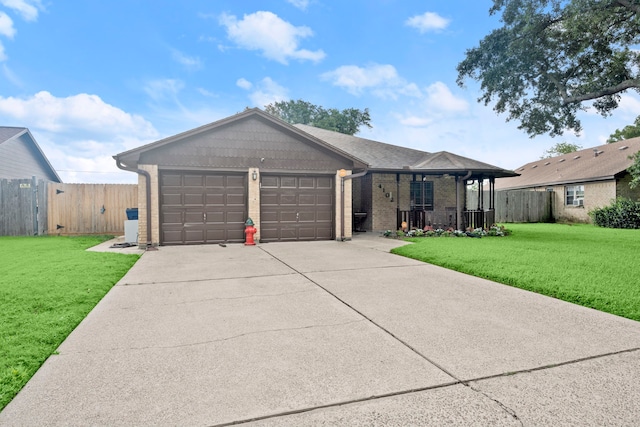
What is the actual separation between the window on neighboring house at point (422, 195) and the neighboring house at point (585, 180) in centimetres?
1128

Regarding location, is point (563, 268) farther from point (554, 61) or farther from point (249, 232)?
point (554, 61)

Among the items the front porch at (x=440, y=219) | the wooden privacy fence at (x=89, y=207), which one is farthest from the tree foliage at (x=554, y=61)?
the wooden privacy fence at (x=89, y=207)

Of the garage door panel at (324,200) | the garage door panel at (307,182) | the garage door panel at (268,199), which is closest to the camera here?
the garage door panel at (268,199)

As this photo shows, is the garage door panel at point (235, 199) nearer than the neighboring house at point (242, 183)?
No

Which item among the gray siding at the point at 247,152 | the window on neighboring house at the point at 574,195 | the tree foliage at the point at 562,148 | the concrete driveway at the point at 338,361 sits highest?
the tree foliage at the point at 562,148

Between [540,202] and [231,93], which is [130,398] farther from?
[540,202]

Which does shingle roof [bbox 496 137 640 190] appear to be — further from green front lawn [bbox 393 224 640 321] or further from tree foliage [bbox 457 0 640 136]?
green front lawn [bbox 393 224 640 321]

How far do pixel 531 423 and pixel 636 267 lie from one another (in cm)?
687

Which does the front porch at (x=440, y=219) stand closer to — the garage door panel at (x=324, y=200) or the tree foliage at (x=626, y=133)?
the garage door panel at (x=324, y=200)

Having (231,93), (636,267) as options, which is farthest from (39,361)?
(231,93)

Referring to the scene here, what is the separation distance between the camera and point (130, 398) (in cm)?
218

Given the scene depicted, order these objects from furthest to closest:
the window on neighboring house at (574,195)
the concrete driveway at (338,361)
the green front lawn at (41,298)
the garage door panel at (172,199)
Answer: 1. the window on neighboring house at (574,195)
2. the garage door panel at (172,199)
3. the green front lawn at (41,298)
4. the concrete driveway at (338,361)

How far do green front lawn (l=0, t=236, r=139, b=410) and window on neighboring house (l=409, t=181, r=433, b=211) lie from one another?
1212cm

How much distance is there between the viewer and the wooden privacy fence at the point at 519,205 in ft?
72.6
